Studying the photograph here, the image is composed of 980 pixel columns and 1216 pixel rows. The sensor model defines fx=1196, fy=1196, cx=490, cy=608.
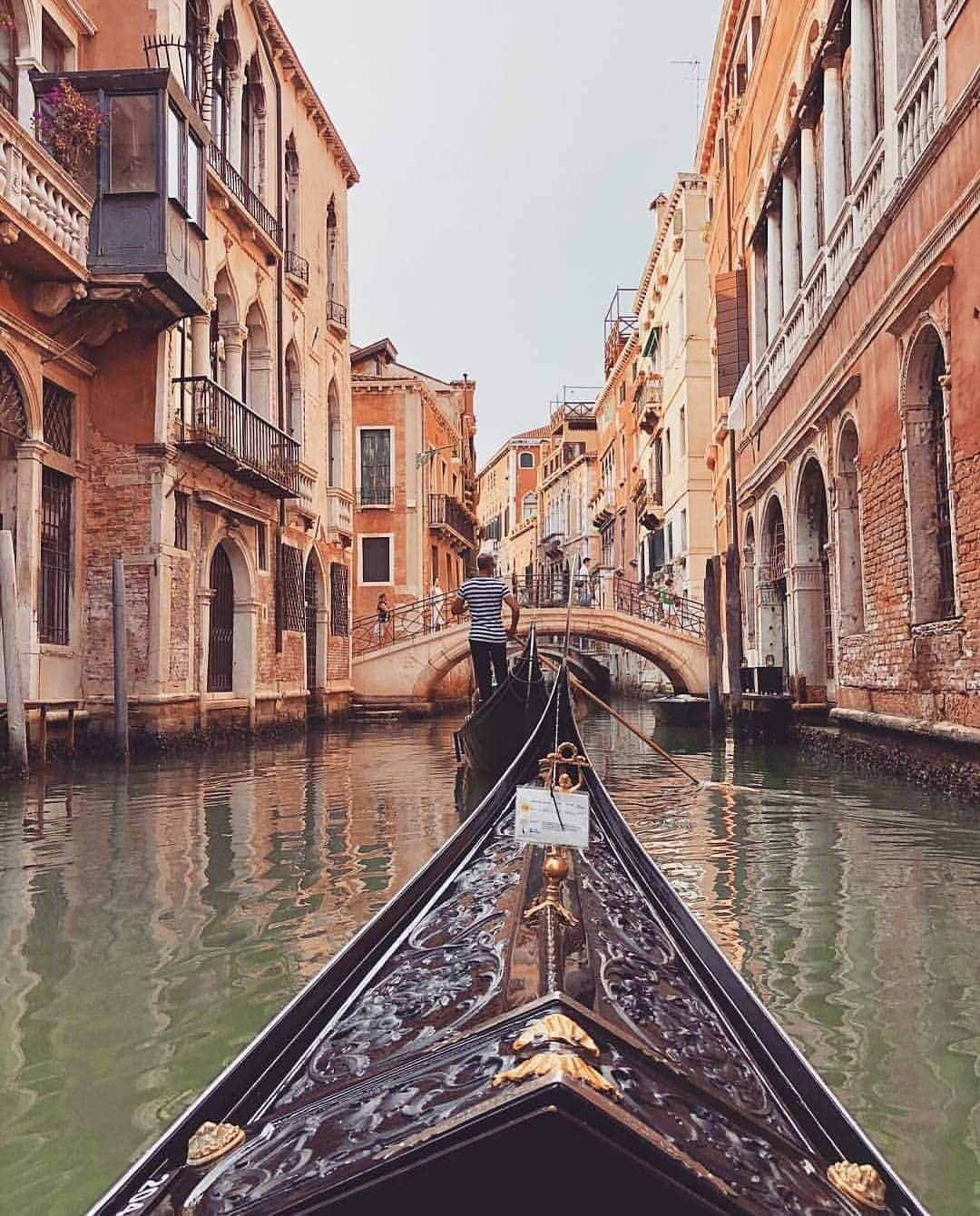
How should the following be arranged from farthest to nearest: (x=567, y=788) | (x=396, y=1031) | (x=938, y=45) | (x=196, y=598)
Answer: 1. (x=196, y=598)
2. (x=938, y=45)
3. (x=567, y=788)
4. (x=396, y=1031)

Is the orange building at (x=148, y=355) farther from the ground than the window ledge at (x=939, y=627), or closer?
farther from the ground

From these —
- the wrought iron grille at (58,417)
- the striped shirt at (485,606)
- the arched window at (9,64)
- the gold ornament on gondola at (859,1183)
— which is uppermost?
the arched window at (9,64)

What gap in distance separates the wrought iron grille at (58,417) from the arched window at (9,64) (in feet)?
5.92

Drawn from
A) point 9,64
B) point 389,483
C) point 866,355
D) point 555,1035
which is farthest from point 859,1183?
point 389,483

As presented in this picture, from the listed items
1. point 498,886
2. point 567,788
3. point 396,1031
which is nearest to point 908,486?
point 567,788

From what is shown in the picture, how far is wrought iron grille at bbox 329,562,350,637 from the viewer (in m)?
14.7

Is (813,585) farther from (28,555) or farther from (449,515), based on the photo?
(449,515)

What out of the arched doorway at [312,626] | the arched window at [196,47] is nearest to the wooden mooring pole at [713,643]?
the arched doorway at [312,626]

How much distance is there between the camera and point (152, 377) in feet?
29.0

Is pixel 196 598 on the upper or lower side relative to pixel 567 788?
upper

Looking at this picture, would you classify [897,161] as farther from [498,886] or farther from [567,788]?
[498,886]

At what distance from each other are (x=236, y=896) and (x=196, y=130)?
6.97 metres

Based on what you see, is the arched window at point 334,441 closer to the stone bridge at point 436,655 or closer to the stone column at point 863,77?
the stone bridge at point 436,655

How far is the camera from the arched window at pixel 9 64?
780 centimetres
